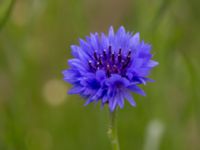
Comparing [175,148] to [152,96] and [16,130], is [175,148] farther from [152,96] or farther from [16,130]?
[16,130]

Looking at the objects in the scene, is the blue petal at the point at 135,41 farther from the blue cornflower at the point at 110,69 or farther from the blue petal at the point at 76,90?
the blue petal at the point at 76,90

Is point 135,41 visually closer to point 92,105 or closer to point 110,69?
point 110,69

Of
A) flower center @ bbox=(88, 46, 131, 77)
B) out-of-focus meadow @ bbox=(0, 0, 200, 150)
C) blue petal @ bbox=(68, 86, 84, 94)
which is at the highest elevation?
out-of-focus meadow @ bbox=(0, 0, 200, 150)

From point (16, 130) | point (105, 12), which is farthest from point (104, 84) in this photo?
point (105, 12)

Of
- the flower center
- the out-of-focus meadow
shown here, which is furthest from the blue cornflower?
the out-of-focus meadow

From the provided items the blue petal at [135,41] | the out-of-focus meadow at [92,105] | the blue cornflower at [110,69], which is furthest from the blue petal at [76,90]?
the out-of-focus meadow at [92,105]

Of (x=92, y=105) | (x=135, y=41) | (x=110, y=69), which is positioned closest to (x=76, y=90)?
(x=110, y=69)

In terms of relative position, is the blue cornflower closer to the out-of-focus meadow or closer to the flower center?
the flower center
